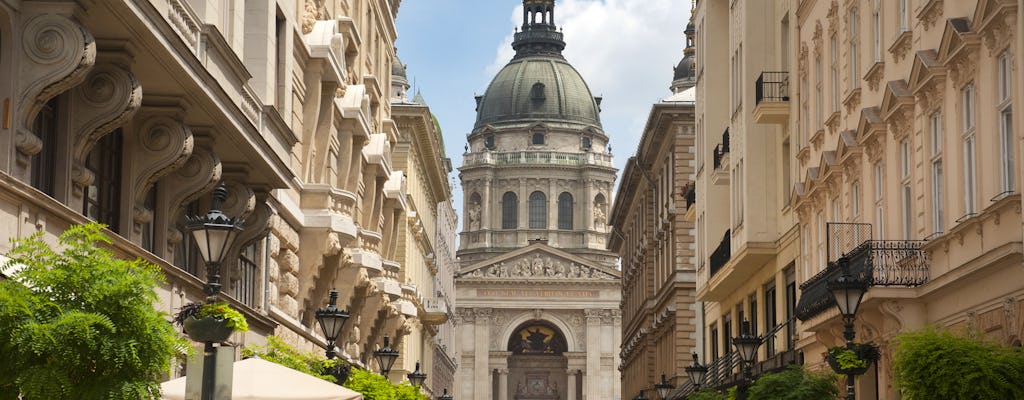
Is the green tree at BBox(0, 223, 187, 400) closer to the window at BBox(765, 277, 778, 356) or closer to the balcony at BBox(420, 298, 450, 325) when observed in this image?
the window at BBox(765, 277, 778, 356)

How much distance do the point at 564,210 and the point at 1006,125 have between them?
152 m

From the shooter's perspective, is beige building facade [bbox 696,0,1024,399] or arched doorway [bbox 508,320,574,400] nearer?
beige building facade [bbox 696,0,1024,399]

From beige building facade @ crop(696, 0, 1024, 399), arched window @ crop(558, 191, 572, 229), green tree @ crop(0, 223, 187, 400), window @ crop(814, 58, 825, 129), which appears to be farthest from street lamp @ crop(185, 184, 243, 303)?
arched window @ crop(558, 191, 572, 229)

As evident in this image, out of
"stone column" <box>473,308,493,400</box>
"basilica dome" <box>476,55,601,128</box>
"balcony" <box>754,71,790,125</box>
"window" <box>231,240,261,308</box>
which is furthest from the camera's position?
"basilica dome" <box>476,55,601,128</box>

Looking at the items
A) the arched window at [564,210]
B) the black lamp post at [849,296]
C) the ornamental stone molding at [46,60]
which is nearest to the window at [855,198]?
the black lamp post at [849,296]

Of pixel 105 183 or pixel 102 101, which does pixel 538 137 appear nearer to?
pixel 105 183

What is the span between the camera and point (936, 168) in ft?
74.9

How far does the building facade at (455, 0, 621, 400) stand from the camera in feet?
502

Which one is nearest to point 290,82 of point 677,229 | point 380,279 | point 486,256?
point 380,279

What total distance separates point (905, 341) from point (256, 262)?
14836 mm

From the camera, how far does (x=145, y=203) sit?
73.8 ft

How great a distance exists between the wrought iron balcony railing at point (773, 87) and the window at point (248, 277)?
36.5ft

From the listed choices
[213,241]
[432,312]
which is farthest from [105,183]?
[432,312]

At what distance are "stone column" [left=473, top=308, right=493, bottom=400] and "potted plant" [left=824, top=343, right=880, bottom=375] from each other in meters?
131
